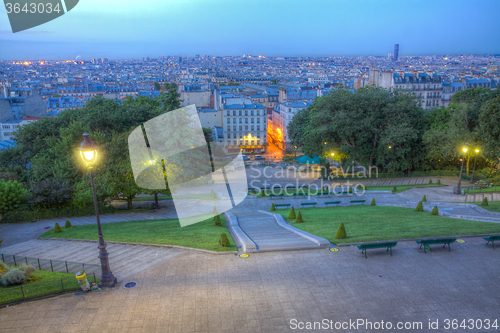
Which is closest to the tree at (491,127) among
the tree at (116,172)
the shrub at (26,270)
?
the tree at (116,172)

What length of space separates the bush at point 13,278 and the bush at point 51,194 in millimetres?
16108

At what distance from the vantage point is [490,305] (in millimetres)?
11367

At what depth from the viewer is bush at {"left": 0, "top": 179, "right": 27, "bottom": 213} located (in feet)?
83.4

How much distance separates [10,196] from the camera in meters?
25.6

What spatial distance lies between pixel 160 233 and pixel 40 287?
26.8ft

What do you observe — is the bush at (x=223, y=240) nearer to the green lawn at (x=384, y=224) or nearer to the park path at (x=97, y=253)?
the park path at (x=97, y=253)

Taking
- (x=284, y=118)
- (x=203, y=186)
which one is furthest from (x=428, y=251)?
(x=284, y=118)

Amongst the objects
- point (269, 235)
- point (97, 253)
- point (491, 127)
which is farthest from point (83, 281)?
point (491, 127)

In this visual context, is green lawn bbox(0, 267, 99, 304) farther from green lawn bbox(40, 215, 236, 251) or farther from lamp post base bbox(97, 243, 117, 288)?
green lawn bbox(40, 215, 236, 251)

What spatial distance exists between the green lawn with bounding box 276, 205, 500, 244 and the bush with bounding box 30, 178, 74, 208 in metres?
17.4

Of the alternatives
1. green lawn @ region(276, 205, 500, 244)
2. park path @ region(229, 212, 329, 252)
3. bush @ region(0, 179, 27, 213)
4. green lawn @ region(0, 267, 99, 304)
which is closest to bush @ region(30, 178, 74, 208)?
bush @ region(0, 179, 27, 213)

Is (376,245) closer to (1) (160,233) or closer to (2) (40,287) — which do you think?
(1) (160,233)

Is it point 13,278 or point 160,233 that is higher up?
point 13,278

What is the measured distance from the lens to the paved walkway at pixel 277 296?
1062 cm
